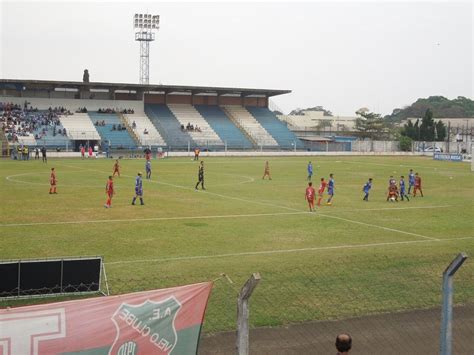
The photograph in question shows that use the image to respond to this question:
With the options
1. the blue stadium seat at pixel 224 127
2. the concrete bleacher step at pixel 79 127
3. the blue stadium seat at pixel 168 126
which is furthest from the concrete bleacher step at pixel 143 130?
the blue stadium seat at pixel 224 127

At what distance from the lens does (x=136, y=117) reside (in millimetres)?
94312

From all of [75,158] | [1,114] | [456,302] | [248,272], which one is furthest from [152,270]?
[1,114]

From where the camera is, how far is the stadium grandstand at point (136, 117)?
8375 cm

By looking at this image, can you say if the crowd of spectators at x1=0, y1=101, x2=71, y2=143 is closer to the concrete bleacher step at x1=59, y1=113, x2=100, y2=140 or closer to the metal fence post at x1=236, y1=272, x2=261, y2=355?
the concrete bleacher step at x1=59, y1=113, x2=100, y2=140

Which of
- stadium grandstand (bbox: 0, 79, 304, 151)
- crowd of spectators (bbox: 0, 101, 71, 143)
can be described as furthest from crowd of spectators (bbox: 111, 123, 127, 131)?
crowd of spectators (bbox: 0, 101, 71, 143)

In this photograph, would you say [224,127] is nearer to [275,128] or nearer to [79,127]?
[275,128]

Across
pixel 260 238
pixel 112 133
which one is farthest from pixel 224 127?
pixel 260 238

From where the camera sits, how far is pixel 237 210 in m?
31.1

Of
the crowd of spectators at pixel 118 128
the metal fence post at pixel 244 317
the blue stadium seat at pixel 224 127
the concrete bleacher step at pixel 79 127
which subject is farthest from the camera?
the blue stadium seat at pixel 224 127

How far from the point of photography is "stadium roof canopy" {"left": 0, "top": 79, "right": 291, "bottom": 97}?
289ft

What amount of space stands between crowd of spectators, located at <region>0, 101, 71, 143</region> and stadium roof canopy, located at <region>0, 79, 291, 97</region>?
2.96 m

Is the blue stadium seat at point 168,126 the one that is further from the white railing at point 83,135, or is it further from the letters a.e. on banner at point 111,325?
the letters a.e. on banner at point 111,325

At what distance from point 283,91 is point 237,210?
71.8 metres

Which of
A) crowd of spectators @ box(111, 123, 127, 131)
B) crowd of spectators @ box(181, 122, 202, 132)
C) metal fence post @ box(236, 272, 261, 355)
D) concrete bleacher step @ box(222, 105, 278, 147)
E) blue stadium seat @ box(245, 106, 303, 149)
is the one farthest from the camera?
blue stadium seat @ box(245, 106, 303, 149)
